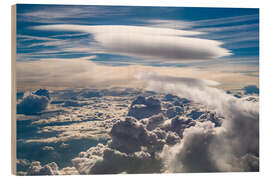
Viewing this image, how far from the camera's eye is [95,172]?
5.16 metres

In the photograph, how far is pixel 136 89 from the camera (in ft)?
17.9

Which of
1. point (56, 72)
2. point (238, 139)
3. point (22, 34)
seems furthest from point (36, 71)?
point (238, 139)

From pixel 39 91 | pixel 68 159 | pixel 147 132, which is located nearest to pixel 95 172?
pixel 68 159

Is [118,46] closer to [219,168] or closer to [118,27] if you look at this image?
[118,27]

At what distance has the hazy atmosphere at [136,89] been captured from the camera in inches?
203

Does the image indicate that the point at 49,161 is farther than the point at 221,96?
No

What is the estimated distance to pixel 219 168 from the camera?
17.5ft

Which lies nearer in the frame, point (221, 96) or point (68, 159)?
point (68, 159)

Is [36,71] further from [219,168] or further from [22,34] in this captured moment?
[219,168]

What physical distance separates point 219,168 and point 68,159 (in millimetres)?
2664

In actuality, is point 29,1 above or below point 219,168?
above

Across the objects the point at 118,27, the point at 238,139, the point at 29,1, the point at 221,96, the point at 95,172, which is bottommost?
the point at 95,172

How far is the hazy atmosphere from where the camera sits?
516 cm

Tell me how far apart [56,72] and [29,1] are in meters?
1.31
